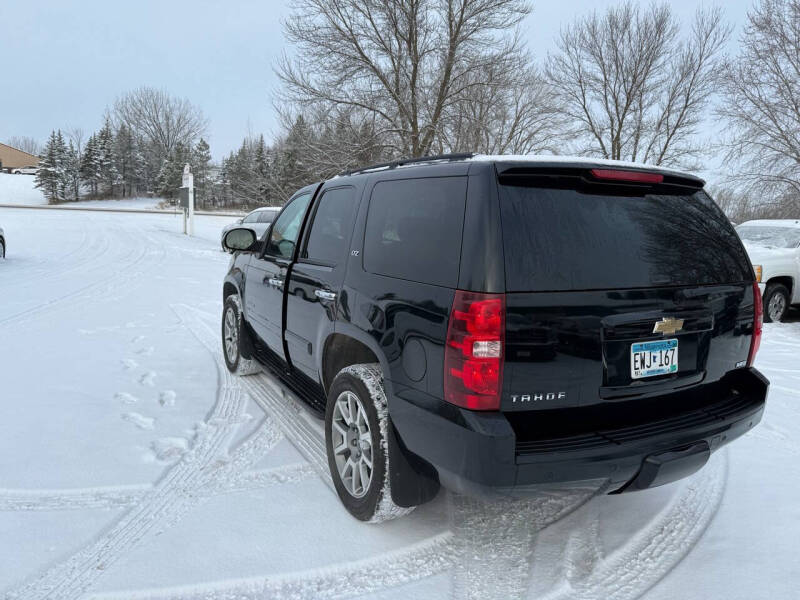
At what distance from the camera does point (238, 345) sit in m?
5.04

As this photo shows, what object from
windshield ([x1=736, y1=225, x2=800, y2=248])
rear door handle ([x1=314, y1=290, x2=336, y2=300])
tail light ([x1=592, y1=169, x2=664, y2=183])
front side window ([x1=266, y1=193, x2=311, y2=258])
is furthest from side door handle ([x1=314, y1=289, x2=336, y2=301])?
windshield ([x1=736, y1=225, x2=800, y2=248])

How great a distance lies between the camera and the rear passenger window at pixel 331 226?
3215mm

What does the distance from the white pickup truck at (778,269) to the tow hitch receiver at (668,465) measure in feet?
23.5

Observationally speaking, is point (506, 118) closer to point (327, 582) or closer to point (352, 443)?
point (352, 443)

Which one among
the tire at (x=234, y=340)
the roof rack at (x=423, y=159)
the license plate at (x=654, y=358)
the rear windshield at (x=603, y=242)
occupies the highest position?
the roof rack at (x=423, y=159)

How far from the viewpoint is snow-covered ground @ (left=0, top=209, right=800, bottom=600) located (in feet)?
7.81

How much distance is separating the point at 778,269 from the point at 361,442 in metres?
8.70

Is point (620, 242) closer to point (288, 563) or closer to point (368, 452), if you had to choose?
point (368, 452)

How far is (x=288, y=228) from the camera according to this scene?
420 cm

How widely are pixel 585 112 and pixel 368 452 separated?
29664 mm

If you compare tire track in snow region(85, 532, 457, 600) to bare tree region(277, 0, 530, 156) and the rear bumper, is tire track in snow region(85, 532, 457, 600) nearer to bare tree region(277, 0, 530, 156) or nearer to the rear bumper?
the rear bumper

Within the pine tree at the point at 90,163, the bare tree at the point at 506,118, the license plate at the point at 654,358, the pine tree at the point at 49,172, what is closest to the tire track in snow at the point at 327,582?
the license plate at the point at 654,358

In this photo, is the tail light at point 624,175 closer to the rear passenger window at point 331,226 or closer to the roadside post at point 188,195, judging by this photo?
the rear passenger window at point 331,226

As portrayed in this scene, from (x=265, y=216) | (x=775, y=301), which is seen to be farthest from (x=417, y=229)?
(x=265, y=216)
